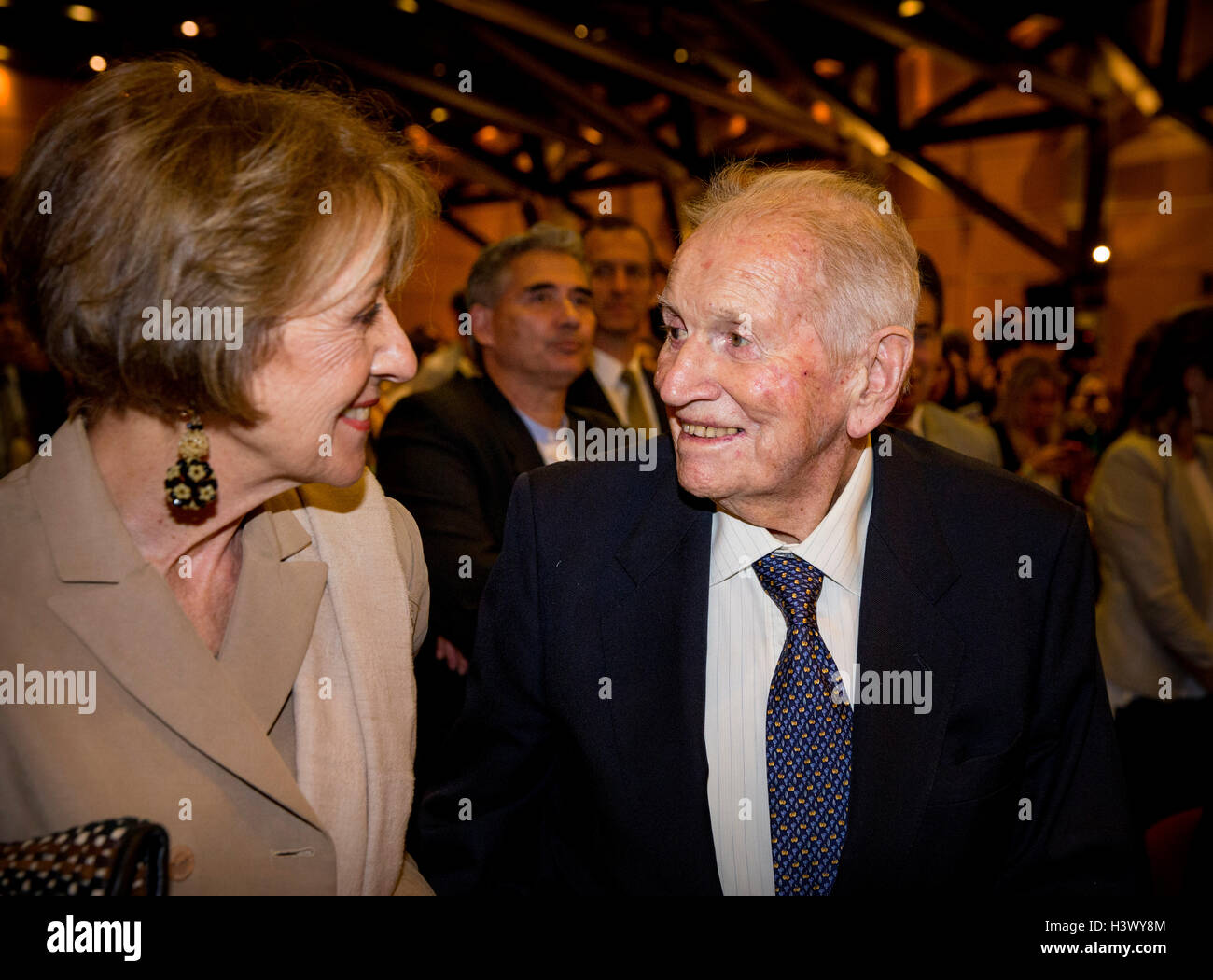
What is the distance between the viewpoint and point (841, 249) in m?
1.53

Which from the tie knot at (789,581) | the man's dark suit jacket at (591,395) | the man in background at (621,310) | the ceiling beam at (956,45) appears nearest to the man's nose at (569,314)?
the man's dark suit jacket at (591,395)

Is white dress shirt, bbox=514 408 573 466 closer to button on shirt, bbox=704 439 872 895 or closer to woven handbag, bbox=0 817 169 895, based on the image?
button on shirt, bbox=704 439 872 895

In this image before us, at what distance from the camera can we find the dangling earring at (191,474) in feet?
4.16

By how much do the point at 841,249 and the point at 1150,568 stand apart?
221cm

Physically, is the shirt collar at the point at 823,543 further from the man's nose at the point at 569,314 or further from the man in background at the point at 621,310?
the man in background at the point at 621,310

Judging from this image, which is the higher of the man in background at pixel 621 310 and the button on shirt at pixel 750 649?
the man in background at pixel 621 310

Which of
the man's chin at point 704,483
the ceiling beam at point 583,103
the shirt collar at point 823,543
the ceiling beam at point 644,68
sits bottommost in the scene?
the shirt collar at point 823,543

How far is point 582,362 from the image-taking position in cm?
317

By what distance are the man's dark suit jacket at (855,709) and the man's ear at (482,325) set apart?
1600 millimetres

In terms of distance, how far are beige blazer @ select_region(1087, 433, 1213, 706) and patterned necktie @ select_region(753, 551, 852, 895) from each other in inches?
81.6

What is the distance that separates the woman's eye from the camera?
4.40 ft

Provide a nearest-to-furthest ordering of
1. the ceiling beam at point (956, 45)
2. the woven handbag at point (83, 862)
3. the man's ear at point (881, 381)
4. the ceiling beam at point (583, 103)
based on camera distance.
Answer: the woven handbag at point (83, 862)
the man's ear at point (881, 381)
the ceiling beam at point (956, 45)
the ceiling beam at point (583, 103)

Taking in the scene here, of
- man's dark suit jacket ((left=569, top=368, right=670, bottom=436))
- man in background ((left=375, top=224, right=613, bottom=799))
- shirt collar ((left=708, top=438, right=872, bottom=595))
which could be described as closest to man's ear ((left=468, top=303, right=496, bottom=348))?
man in background ((left=375, top=224, right=613, bottom=799))
